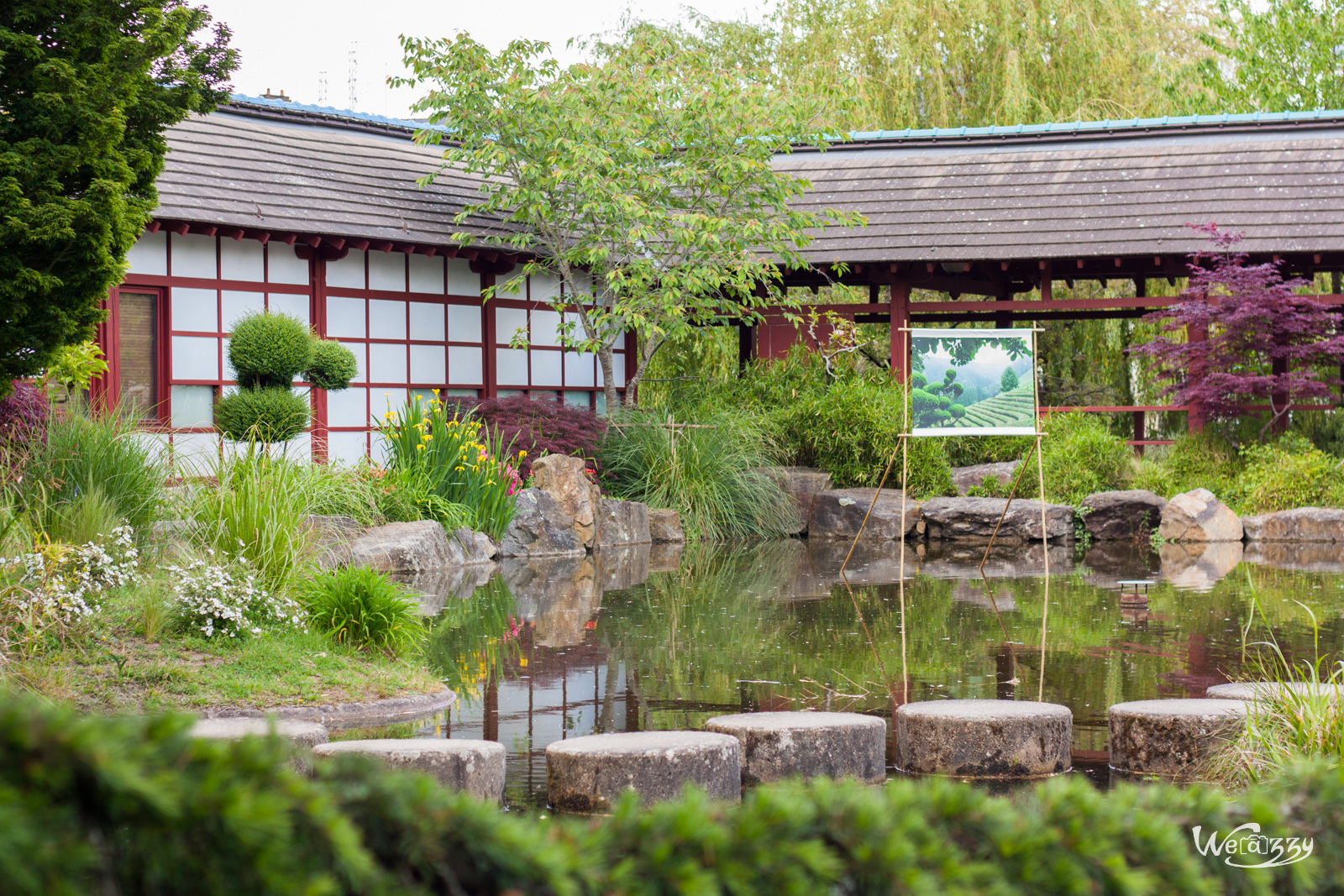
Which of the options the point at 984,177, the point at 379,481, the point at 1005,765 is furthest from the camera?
the point at 984,177

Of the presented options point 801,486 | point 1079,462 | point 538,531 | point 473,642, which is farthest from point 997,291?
point 473,642

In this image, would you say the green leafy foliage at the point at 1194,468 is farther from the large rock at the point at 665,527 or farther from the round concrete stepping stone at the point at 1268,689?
the round concrete stepping stone at the point at 1268,689

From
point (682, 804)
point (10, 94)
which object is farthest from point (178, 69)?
point (682, 804)

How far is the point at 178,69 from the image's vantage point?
7.34 meters

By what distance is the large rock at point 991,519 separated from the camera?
49.3 ft

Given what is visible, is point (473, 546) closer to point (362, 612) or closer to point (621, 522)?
point (621, 522)

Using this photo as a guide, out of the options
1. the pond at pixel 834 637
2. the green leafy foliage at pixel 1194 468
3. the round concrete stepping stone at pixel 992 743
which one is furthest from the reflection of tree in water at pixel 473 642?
the green leafy foliage at pixel 1194 468

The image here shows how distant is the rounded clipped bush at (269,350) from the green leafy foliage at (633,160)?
4.08 meters

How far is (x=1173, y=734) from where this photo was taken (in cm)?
469

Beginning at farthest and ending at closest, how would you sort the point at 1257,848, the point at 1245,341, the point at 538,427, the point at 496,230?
the point at 496,230
the point at 1245,341
the point at 538,427
the point at 1257,848

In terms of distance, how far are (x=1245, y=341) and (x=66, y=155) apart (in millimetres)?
14293

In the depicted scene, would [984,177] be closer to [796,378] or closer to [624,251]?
[796,378]

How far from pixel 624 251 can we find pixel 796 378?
3308 mm

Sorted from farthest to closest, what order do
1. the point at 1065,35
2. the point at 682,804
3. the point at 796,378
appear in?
the point at 1065,35, the point at 796,378, the point at 682,804
